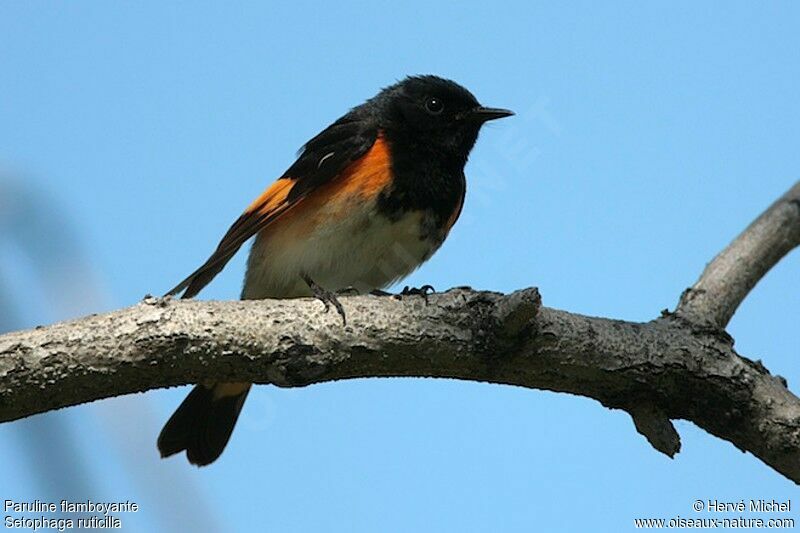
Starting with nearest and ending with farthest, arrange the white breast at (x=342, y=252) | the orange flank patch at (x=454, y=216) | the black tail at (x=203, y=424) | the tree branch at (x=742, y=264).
Result: the tree branch at (x=742, y=264) < the white breast at (x=342, y=252) < the black tail at (x=203, y=424) < the orange flank patch at (x=454, y=216)

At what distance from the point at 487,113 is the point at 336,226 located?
1.29 meters

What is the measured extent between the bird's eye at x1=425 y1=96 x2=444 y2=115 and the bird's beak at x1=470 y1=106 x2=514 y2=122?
0.17 metres

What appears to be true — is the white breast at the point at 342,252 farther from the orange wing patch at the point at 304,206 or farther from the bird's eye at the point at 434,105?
the bird's eye at the point at 434,105

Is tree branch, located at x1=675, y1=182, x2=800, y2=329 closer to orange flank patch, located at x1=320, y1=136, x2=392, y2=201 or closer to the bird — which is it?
the bird

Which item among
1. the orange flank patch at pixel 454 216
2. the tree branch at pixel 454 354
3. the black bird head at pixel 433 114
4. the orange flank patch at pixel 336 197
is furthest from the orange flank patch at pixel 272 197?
the tree branch at pixel 454 354

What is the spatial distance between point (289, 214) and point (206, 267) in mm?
451

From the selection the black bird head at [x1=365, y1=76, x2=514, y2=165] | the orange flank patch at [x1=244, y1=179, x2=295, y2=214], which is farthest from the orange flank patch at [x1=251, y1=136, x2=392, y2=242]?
the black bird head at [x1=365, y1=76, x2=514, y2=165]

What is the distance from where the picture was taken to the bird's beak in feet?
16.8

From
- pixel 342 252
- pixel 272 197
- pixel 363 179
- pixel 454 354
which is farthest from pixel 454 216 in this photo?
pixel 454 354

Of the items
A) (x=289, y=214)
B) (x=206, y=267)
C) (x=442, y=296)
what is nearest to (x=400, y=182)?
(x=289, y=214)

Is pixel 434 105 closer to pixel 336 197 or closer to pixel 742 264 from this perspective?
pixel 336 197

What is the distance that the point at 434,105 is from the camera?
5098 millimetres

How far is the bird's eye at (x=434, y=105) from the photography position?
5.06 meters

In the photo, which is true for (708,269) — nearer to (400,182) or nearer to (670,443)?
(670,443)
